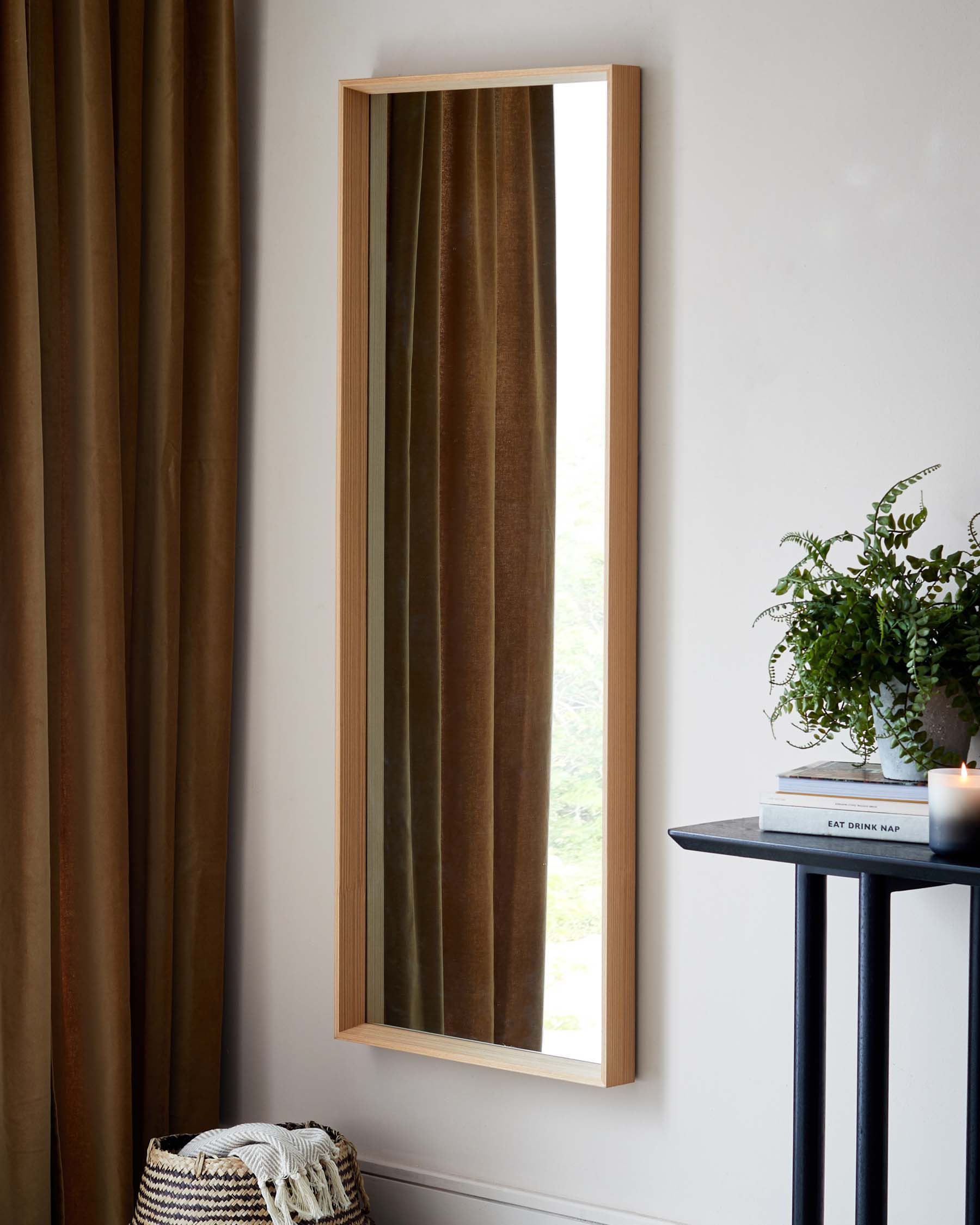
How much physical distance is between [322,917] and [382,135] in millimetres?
1171

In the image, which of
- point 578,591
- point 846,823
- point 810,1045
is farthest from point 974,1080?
point 578,591

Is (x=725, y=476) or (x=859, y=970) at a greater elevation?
(x=725, y=476)

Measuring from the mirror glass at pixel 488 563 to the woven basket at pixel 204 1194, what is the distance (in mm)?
290

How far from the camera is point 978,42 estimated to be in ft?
4.93

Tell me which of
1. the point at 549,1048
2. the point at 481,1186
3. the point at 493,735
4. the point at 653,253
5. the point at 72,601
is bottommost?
the point at 481,1186

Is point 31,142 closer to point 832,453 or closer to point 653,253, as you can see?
point 653,253

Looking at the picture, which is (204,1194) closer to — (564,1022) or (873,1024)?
(564,1022)

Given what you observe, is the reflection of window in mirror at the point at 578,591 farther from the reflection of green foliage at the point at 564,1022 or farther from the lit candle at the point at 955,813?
the lit candle at the point at 955,813

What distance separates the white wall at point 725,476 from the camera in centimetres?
153

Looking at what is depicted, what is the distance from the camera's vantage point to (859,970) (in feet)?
4.12

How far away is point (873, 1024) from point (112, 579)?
114cm

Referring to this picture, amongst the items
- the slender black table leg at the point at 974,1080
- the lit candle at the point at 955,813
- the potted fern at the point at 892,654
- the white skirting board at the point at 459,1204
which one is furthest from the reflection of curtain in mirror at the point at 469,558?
the lit candle at the point at 955,813

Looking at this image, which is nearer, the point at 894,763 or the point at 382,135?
the point at 894,763

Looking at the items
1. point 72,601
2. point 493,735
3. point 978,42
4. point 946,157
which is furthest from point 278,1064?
point 978,42
